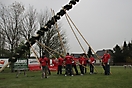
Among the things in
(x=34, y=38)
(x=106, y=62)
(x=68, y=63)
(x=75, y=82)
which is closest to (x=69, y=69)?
(x=68, y=63)

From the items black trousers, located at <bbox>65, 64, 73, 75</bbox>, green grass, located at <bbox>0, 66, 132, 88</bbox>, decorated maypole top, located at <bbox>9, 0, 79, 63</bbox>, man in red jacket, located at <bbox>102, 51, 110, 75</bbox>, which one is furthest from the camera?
black trousers, located at <bbox>65, 64, 73, 75</bbox>

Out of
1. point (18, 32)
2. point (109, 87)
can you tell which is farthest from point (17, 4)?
point (109, 87)

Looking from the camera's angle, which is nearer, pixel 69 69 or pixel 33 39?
pixel 33 39

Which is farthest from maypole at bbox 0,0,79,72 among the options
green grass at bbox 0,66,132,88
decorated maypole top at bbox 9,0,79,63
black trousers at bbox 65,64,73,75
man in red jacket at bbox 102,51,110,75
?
man in red jacket at bbox 102,51,110,75

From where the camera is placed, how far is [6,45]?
1660 inches

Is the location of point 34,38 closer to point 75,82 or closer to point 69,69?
point 75,82

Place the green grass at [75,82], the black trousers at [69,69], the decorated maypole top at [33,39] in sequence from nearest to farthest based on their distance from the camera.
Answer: the decorated maypole top at [33,39] < the green grass at [75,82] < the black trousers at [69,69]

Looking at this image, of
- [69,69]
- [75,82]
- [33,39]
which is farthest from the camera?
[69,69]

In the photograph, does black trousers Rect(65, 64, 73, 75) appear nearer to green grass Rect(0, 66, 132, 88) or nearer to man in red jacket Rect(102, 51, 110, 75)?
green grass Rect(0, 66, 132, 88)

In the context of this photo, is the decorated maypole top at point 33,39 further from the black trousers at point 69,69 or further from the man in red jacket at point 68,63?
the black trousers at point 69,69

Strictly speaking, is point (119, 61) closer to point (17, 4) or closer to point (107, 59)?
point (17, 4)

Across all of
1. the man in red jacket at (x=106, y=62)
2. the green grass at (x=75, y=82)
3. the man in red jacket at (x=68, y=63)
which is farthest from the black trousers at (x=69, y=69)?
the man in red jacket at (x=106, y=62)

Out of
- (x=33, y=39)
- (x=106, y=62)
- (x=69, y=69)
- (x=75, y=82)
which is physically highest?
(x=33, y=39)

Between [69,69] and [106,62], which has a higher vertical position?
[106,62]
